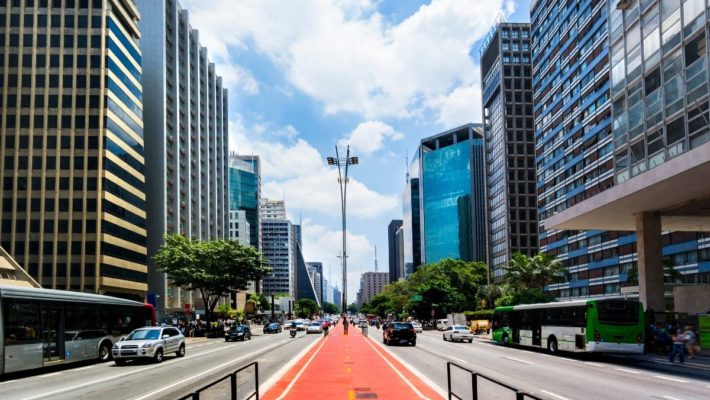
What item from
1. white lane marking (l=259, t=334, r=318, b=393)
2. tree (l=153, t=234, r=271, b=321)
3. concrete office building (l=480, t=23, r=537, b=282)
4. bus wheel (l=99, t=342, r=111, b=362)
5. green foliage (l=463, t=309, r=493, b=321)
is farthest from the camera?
concrete office building (l=480, t=23, r=537, b=282)

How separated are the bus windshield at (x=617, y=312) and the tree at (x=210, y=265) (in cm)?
4206

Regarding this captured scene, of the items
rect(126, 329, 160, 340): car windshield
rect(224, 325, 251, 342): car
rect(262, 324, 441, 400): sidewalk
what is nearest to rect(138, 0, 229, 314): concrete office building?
rect(224, 325, 251, 342): car

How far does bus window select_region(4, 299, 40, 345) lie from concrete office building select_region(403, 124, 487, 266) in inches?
5840

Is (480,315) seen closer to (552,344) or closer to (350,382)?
(552,344)

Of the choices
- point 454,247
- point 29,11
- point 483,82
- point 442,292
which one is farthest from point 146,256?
point 454,247

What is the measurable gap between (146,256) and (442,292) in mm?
43161

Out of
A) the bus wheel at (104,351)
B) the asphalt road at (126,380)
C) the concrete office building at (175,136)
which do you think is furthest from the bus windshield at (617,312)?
the concrete office building at (175,136)

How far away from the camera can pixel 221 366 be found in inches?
1019

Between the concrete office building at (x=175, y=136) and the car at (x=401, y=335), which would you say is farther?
the concrete office building at (x=175, y=136)

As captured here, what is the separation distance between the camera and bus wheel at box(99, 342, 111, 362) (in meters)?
31.2

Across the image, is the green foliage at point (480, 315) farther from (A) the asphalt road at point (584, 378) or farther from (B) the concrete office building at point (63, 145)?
(A) the asphalt road at point (584, 378)

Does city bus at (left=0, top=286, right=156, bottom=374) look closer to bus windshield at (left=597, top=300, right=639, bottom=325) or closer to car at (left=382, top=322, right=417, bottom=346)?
car at (left=382, top=322, right=417, bottom=346)

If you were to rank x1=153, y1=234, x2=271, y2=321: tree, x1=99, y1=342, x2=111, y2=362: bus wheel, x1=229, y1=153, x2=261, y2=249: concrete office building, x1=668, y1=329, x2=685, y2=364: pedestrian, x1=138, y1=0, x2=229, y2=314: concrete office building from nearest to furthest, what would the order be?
x1=668, y1=329, x2=685, y2=364: pedestrian, x1=99, y1=342, x2=111, y2=362: bus wheel, x1=153, y1=234, x2=271, y2=321: tree, x1=138, y1=0, x2=229, y2=314: concrete office building, x1=229, y1=153, x2=261, y2=249: concrete office building

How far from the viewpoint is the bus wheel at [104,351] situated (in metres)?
31.2
